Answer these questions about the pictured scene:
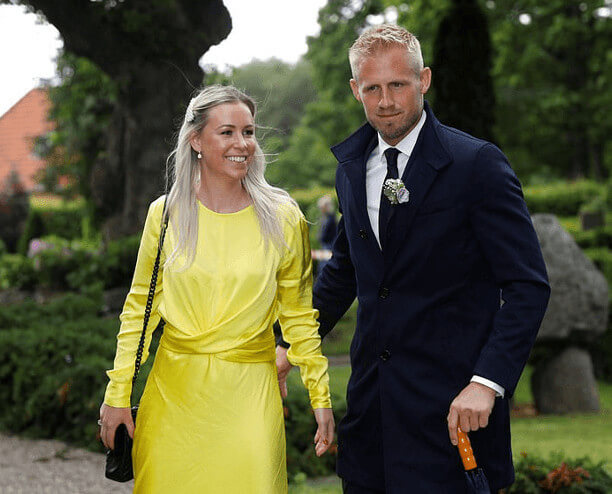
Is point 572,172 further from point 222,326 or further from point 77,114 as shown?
point 222,326

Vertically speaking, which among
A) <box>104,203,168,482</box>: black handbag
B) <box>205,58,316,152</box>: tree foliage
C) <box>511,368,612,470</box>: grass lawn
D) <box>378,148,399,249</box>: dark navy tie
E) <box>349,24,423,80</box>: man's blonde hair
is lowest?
<box>511,368,612,470</box>: grass lawn

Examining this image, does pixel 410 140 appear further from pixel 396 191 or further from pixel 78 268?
pixel 78 268

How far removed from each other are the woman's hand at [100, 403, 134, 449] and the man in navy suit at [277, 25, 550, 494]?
2.66ft

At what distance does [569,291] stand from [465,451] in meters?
8.03

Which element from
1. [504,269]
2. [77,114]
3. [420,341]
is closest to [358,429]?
[420,341]

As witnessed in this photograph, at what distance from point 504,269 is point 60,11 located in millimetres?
8984

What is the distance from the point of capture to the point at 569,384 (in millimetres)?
11062

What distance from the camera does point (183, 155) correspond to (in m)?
3.35

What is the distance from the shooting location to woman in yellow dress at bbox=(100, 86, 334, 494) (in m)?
3.07

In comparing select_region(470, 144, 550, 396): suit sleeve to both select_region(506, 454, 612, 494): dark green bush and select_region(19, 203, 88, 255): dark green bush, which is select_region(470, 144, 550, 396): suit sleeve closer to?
select_region(506, 454, 612, 494): dark green bush

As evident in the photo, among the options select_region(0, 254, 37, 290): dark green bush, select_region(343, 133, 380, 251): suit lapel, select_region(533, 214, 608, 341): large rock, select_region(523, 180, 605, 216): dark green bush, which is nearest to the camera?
select_region(343, 133, 380, 251): suit lapel

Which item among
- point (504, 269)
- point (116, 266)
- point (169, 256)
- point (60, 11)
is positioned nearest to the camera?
point (504, 269)

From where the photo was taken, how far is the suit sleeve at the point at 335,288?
340 centimetres

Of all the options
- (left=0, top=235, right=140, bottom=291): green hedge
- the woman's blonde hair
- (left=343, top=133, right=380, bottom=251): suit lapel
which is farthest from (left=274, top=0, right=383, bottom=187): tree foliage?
(left=343, top=133, right=380, bottom=251): suit lapel
